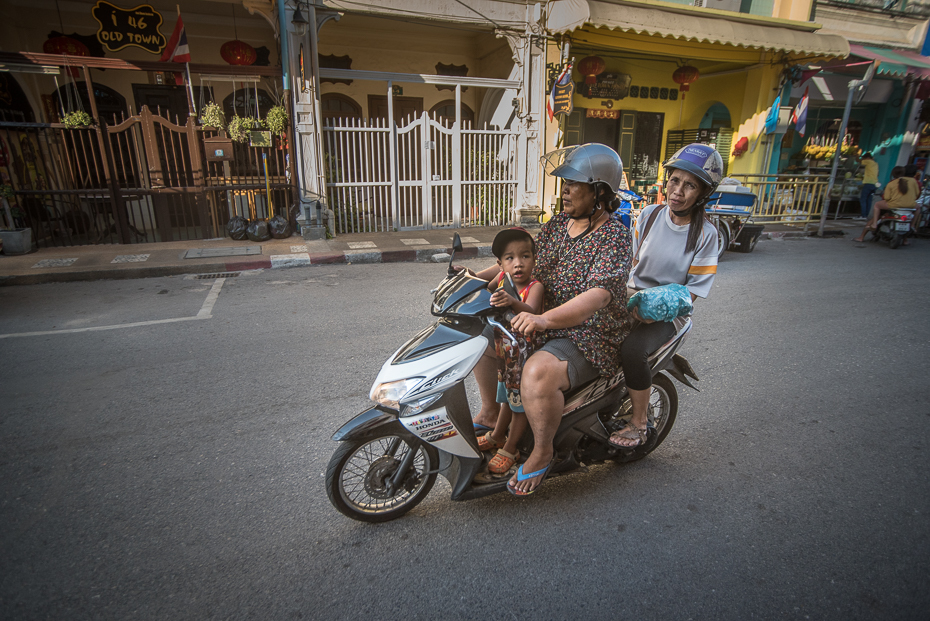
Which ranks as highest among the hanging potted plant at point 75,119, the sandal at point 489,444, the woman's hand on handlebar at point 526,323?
the hanging potted plant at point 75,119

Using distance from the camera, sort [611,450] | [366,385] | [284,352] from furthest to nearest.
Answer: [284,352], [366,385], [611,450]

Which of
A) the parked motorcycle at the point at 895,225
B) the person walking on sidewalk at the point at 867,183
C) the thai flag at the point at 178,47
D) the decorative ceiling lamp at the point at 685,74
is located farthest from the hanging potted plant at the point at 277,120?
the person walking on sidewalk at the point at 867,183

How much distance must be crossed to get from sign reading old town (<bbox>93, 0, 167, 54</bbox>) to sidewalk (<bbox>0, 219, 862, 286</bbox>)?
3545mm

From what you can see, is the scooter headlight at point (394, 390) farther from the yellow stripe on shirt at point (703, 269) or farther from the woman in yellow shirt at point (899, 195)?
the woman in yellow shirt at point (899, 195)

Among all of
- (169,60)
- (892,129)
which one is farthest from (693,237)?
(892,129)

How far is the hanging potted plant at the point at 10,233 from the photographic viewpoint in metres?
7.64

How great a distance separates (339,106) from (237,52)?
98.4 inches

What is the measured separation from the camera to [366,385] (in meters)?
3.81

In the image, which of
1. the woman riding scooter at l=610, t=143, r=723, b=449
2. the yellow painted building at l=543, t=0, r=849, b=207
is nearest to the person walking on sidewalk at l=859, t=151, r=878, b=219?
the yellow painted building at l=543, t=0, r=849, b=207

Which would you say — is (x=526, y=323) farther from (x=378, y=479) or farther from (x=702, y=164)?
(x=702, y=164)

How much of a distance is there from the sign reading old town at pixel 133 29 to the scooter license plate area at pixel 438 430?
993 cm

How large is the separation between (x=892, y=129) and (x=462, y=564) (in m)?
19.3

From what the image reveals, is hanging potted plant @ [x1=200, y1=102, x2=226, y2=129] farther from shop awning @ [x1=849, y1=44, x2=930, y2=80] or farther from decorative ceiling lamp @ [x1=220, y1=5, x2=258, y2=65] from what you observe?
shop awning @ [x1=849, y1=44, x2=930, y2=80]

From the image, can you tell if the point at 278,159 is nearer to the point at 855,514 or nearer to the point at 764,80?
the point at 855,514
